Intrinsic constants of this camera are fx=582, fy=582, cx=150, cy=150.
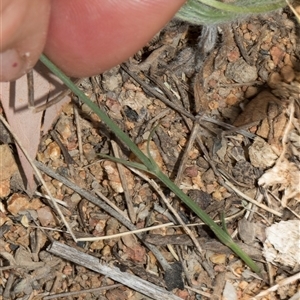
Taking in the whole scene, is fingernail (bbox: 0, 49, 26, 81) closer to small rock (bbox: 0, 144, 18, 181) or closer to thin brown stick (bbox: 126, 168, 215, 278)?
small rock (bbox: 0, 144, 18, 181)

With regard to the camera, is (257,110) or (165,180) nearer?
(165,180)

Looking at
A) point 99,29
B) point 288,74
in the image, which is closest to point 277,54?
point 288,74

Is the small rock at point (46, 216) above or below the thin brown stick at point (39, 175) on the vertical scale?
below

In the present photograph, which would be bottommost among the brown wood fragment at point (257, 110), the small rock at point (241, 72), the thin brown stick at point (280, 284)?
the thin brown stick at point (280, 284)

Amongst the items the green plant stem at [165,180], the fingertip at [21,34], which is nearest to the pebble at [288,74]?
the green plant stem at [165,180]

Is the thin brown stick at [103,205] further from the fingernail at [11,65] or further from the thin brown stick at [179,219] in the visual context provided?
the fingernail at [11,65]

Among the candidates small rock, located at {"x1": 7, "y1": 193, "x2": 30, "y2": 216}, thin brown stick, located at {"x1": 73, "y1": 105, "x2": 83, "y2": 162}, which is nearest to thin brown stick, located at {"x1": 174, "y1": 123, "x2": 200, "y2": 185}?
thin brown stick, located at {"x1": 73, "y1": 105, "x2": 83, "y2": 162}

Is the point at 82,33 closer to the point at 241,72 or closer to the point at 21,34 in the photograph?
the point at 21,34
